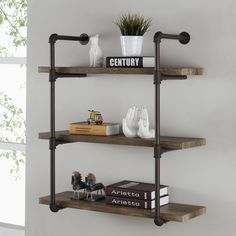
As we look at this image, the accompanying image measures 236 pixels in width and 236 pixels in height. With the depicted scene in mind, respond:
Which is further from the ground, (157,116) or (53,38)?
(53,38)

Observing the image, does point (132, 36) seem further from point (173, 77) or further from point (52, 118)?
point (52, 118)

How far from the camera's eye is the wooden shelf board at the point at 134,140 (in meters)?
2.49

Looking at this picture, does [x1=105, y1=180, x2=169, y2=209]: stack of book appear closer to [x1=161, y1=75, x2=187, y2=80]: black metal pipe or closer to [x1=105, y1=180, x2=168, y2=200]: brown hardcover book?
[x1=105, y1=180, x2=168, y2=200]: brown hardcover book

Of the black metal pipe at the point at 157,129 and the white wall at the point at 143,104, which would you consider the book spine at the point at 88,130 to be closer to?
the white wall at the point at 143,104

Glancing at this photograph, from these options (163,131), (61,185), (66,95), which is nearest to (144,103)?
(163,131)

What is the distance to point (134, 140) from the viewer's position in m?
2.57

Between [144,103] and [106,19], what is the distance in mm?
418

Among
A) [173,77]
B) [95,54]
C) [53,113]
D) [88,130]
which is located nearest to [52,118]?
[53,113]

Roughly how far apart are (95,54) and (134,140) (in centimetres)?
45

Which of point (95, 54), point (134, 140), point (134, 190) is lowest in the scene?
point (134, 190)

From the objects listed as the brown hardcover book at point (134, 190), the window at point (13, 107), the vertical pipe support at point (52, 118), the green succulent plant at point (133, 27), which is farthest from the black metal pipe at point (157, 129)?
the window at point (13, 107)

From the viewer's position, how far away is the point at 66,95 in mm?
3004

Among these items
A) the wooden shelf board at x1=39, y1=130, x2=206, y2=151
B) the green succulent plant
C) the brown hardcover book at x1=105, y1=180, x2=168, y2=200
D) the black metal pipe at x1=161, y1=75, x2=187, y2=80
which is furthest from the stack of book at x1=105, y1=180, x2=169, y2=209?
the green succulent plant

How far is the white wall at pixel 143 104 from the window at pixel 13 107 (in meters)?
0.19
